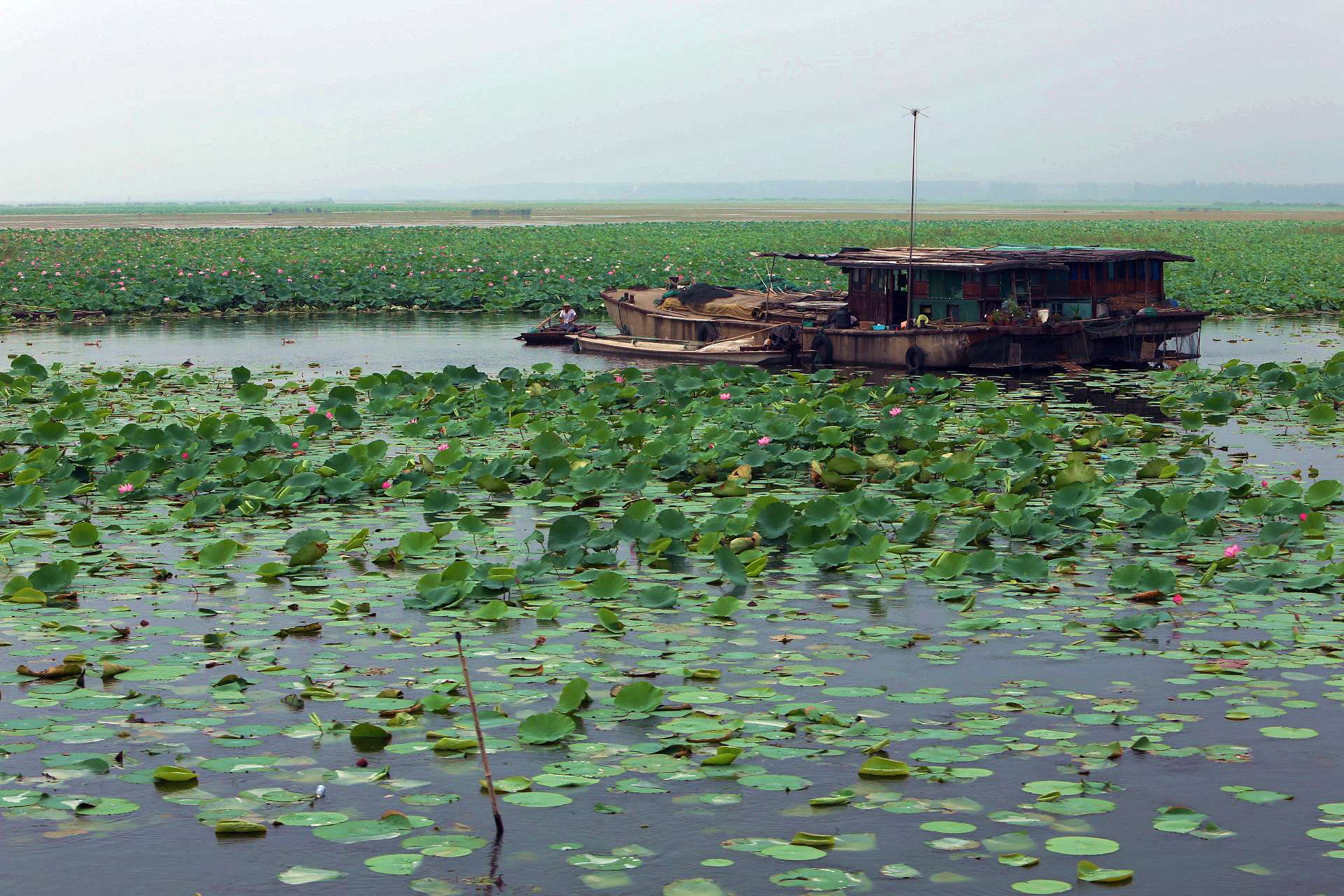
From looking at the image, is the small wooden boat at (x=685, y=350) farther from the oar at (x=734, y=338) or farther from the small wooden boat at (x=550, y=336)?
the small wooden boat at (x=550, y=336)

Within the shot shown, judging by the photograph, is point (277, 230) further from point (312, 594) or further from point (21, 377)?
point (312, 594)

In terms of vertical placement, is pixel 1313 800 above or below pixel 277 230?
below

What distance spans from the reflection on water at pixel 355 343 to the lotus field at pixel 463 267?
10.5 feet

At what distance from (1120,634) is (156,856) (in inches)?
229

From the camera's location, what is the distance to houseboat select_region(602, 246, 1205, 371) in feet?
85.4

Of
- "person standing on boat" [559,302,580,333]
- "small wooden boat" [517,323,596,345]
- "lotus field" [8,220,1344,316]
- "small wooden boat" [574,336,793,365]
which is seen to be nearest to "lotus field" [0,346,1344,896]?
"small wooden boat" [574,336,793,365]

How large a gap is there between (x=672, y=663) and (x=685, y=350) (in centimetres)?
2039

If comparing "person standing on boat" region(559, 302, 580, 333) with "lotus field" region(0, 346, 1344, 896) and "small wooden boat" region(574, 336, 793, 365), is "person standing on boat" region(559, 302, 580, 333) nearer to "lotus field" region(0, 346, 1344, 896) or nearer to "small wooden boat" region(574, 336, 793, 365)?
"small wooden boat" region(574, 336, 793, 365)

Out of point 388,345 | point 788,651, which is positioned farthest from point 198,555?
point 388,345

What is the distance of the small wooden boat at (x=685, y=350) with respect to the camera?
26.8m

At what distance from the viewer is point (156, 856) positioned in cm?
582

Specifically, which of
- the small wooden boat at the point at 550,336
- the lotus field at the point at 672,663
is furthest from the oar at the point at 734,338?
the lotus field at the point at 672,663

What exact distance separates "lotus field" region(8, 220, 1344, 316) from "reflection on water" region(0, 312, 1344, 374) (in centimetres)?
320

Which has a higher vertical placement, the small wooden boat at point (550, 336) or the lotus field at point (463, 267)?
the lotus field at point (463, 267)
